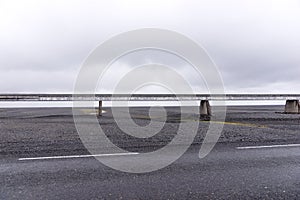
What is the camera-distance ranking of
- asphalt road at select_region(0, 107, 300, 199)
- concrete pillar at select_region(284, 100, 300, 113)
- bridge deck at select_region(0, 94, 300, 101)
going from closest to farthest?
asphalt road at select_region(0, 107, 300, 199) < bridge deck at select_region(0, 94, 300, 101) < concrete pillar at select_region(284, 100, 300, 113)

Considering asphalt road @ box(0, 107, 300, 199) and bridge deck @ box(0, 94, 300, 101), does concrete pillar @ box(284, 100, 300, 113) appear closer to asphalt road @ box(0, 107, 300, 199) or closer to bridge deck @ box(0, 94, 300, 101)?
bridge deck @ box(0, 94, 300, 101)

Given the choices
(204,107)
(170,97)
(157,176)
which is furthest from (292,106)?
(157,176)

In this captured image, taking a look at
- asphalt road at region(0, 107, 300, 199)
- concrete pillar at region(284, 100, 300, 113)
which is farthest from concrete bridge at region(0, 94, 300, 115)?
asphalt road at region(0, 107, 300, 199)

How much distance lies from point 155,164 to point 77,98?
12.5 meters

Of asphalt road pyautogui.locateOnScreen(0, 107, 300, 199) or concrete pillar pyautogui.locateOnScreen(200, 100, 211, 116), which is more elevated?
concrete pillar pyautogui.locateOnScreen(200, 100, 211, 116)

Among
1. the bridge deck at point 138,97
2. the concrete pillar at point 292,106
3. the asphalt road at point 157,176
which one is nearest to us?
the asphalt road at point 157,176

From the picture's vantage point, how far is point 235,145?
7547mm

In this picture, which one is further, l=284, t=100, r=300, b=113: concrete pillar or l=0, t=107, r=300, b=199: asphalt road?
l=284, t=100, r=300, b=113: concrete pillar

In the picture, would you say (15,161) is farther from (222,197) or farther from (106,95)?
(106,95)

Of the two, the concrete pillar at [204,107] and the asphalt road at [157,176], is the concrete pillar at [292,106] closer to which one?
the concrete pillar at [204,107]

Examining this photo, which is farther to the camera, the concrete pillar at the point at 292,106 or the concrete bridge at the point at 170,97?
the concrete pillar at the point at 292,106

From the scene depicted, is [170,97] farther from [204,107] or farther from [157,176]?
[157,176]

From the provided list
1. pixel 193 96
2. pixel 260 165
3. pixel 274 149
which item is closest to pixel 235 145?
pixel 274 149

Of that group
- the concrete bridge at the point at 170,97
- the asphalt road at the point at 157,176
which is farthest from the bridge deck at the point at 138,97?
the asphalt road at the point at 157,176
